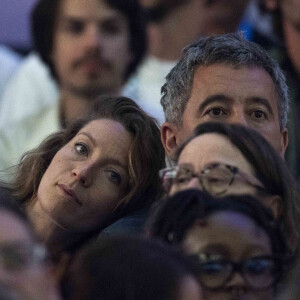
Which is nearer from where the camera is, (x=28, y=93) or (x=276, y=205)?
(x=276, y=205)

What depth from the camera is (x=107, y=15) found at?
17.0 ft

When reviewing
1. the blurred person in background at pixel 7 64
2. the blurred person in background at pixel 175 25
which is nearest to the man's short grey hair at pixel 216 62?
the blurred person in background at pixel 175 25

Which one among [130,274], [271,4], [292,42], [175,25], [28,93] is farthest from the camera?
[28,93]

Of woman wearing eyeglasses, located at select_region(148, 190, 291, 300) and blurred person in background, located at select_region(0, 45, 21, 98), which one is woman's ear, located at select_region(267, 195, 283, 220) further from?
blurred person in background, located at select_region(0, 45, 21, 98)

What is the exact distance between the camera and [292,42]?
15.8 ft

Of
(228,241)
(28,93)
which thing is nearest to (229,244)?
(228,241)

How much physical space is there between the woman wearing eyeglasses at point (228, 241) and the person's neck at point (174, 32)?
9.00 feet

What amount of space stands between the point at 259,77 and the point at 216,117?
0.22 m

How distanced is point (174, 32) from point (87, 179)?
74.7 inches

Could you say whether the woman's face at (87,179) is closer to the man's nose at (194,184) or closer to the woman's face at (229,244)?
the man's nose at (194,184)

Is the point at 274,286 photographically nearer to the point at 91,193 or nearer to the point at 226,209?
the point at 226,209

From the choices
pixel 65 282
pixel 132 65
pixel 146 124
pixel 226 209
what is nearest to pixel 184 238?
pixel 226 209

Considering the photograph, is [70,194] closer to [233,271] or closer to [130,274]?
[233,271]

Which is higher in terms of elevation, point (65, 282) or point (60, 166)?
point (65, 282)
